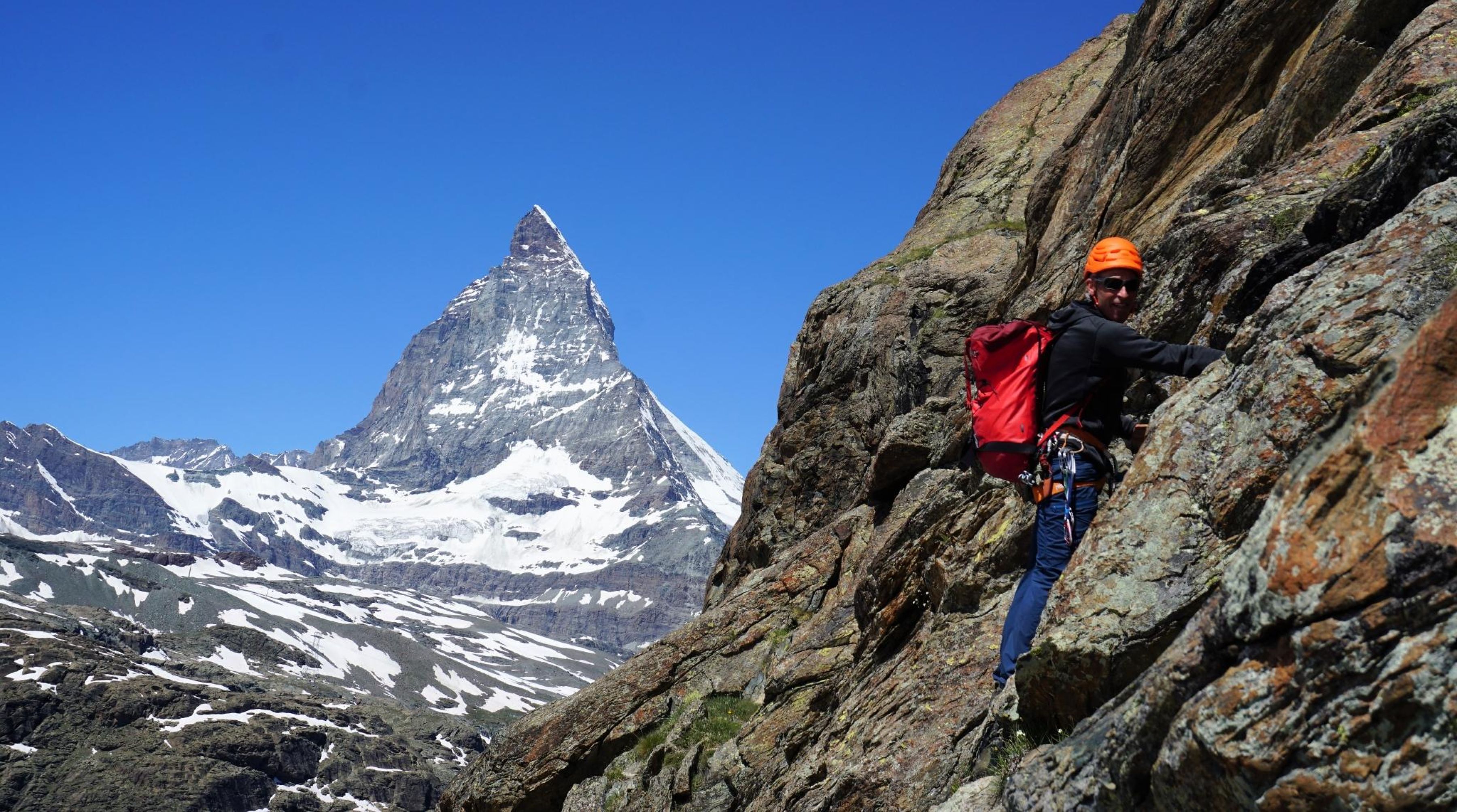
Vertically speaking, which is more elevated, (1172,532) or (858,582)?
(858,582)

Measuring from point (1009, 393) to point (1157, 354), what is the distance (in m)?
1.43

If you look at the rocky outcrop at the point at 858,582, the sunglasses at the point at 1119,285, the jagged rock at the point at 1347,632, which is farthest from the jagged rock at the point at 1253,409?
the rocky outcrop at the point at 858,582

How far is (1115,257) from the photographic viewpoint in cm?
1043

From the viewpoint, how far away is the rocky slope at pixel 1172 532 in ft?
20.0

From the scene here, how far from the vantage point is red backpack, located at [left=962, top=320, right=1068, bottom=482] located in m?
10.4

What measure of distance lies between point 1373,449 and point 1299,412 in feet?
8.17

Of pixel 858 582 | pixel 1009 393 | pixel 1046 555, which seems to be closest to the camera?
pixel 1046 555

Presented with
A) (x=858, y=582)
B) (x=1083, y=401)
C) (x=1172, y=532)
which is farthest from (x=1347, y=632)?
(x=858, y=582)

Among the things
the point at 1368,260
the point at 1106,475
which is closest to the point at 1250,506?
the point at 1106,475

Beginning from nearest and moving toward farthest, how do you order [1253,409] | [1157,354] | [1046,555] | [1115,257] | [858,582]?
1. [1253,409]
2. [1157,354]
3. [1046,555]
4. [1115,257]
5. [858,582]

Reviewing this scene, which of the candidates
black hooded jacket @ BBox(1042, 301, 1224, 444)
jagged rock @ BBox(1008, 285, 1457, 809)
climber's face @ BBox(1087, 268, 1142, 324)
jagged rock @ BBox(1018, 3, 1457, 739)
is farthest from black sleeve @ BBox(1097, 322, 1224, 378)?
jagged rock @ BBox(1008, 285, 1457, 809)

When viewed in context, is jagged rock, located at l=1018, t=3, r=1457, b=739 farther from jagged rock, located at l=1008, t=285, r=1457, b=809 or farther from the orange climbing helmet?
jagged rock, located at l=1008, t=285, r=1457, b=809

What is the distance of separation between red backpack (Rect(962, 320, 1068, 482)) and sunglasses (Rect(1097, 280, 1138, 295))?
688mm

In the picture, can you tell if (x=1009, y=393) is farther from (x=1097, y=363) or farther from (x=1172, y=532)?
(x=1172, y=532)
